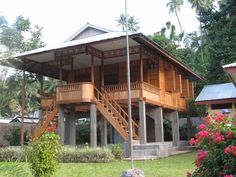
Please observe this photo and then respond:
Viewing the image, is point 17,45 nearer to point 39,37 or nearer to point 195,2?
point 39,37

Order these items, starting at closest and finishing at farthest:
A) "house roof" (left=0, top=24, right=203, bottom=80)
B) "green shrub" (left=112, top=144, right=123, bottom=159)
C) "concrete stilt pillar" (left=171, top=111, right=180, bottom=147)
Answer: "green shrub" (left=112, top=144, right=123, bottom=159) < "house roof" (left=0, top=24, right=203, bottom=80) < "concrete stilt pillar" (left=171, top=111, right=180, bottom=147)

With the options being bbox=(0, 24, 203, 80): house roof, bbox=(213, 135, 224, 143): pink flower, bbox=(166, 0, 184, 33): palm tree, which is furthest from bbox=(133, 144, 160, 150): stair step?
bbox=(166, 0, 184, 33): palm tree

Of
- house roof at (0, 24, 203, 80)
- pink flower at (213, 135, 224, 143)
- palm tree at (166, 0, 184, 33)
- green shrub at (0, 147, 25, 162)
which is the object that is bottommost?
green shrub at (0, 147, 25, 162)

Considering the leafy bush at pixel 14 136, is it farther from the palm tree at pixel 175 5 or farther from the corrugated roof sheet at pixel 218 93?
the palm tree at pixel 175 5

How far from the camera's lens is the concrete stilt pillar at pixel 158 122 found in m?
20.6

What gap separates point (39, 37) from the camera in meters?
34.8

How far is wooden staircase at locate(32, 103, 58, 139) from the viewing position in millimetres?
20261

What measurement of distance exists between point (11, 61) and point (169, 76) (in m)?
10.3

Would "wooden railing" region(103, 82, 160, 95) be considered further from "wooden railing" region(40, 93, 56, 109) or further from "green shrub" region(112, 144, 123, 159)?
"wooden railing" region(40, 93, 56, 109)

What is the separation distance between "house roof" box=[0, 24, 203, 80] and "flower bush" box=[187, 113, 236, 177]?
11386 mm

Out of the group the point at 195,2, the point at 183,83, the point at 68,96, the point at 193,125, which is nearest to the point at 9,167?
the point at 68,96

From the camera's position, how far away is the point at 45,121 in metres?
20.7

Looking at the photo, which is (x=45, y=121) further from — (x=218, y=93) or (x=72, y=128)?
(x=218, y=93)

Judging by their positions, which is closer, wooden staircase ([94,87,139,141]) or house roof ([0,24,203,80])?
wooden staircase ([94,87,139,141])
